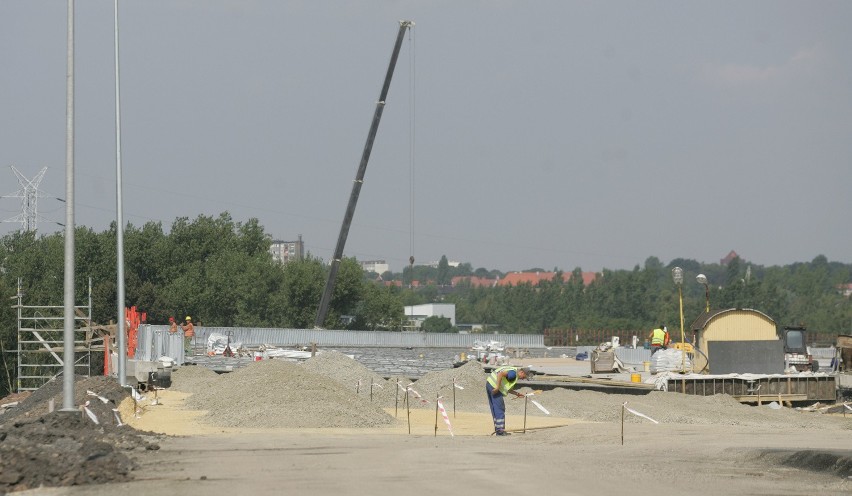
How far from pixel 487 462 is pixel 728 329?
2028 centimetres

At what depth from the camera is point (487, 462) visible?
627 inches

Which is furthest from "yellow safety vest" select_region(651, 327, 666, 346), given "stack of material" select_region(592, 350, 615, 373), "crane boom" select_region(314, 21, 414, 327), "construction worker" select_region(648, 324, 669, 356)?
"crane boom" select_region(314, 21, 414, 327)

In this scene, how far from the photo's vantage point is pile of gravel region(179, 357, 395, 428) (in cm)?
2462

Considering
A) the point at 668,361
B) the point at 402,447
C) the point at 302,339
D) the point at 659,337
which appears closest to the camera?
the point at 402,447

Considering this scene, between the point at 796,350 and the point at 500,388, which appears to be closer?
the point at 500,388

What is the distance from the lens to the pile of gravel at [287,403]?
24.6 meters

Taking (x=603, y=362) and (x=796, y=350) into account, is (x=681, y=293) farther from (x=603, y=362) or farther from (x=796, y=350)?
(x=796, y=350)

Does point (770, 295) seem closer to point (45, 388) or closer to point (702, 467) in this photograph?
point (45, 388)

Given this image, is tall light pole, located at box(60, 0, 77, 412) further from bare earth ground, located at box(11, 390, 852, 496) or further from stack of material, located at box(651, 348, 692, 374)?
stack of material, located at box(651, 348, 692, 374)

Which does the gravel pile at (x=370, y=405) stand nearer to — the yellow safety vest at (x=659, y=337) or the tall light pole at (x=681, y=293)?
the tall light pole at (x=681, y=293)

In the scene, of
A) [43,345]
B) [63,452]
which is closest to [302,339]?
[43,345]

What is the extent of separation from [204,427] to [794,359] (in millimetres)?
22737

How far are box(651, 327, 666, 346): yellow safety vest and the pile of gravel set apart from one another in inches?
471

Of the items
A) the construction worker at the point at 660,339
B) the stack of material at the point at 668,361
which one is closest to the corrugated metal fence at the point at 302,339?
the construction worker at the point at 660,339
